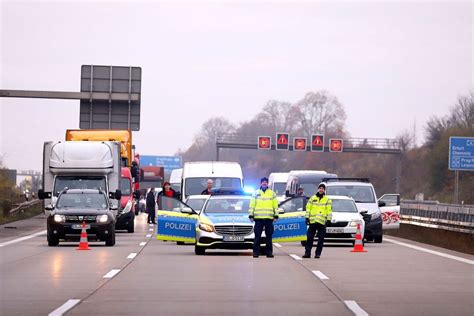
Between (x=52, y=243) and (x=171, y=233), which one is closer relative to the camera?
(x=171, y=233)

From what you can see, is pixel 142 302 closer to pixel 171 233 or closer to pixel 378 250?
pixel 171 233

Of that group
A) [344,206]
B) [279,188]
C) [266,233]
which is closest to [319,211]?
[266,233]

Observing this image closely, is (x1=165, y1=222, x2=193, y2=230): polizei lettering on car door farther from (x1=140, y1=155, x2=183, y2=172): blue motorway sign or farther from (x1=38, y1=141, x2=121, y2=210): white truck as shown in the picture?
(x1=140, y1=155, x2=183, y2=172): blue motorway sign

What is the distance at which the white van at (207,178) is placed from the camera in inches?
1634

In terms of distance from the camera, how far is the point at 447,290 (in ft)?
62.3

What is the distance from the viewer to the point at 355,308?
15672 millimetres

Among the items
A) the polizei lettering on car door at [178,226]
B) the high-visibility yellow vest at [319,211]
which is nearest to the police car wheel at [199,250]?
the polizei lettering on car door at [178,226]

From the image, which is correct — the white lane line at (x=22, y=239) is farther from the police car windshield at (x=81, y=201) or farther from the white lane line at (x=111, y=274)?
the white lane line at (x=111, y=274)

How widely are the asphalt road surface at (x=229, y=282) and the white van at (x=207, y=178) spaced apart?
375 inches

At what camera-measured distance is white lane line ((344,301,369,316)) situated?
15.0m

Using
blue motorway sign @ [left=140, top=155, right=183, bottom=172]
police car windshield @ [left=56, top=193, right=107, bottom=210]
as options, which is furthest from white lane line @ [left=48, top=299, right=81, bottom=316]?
blue motorway sign @ [left=140, top=155, right=183, bottom=172]

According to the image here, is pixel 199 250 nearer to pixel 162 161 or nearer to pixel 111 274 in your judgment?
pixel 111 274

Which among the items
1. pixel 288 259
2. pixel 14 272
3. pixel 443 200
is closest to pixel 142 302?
pixel 14 272

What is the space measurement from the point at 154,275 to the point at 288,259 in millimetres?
6493
